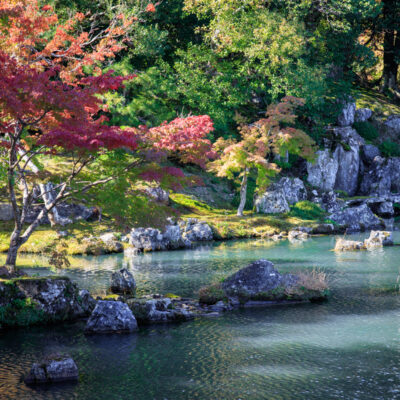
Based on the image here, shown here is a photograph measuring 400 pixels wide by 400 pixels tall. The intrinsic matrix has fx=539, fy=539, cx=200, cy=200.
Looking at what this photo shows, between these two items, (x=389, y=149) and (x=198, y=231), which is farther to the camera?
(x=389, y=149)

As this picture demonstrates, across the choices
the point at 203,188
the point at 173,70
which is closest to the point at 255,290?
the point at 203,188

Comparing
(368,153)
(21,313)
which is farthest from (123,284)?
(368,153)

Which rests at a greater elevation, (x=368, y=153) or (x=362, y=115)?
(x=362, y=115)

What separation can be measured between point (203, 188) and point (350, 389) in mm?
31768

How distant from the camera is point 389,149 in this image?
5012 centimetres

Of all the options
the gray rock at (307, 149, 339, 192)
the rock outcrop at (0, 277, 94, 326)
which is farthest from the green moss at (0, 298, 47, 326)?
the gray rock at (307, 149, 339, 192)

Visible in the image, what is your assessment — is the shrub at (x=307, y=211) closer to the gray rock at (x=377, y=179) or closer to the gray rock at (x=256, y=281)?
the gray rock at (x=377, y=179)

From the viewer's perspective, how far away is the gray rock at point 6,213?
94.0 ft

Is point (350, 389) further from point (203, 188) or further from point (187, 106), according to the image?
point (187, 106)

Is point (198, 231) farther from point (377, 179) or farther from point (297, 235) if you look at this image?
point (377, 179)

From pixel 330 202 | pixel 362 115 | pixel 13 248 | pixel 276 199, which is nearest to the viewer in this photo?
pixel 13 248

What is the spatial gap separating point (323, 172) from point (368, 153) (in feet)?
21.3

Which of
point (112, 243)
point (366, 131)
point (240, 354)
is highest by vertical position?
point (366, 131)

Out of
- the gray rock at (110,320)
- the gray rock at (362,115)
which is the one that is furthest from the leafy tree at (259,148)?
the gray rock at (110,320)
